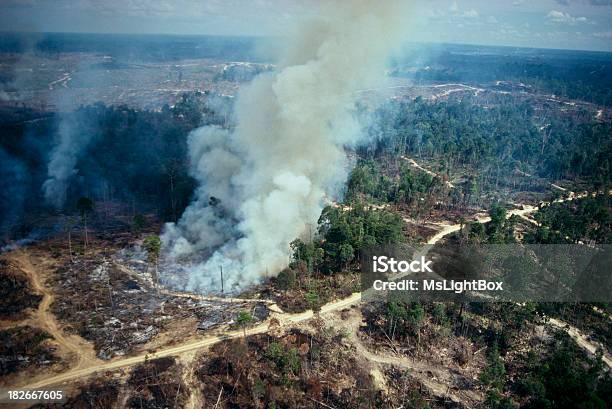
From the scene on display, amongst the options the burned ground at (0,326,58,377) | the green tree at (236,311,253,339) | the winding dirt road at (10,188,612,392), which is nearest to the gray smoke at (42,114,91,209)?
the winding dirt road at (10,188,612,392)

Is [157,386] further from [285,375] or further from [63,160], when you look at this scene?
[63,160]

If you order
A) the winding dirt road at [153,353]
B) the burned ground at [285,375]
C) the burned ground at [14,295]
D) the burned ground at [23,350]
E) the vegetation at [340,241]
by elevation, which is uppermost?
the vegetation at [340,241]

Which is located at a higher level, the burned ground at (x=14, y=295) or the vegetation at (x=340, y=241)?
the vegetation at (x=340, y=241)

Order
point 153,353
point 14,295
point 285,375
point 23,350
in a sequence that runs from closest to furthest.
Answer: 1. point 285,375
2. point 23,350
3. point 153,353
4. point 14,295

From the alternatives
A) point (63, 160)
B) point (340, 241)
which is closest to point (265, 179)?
point (340, 241)

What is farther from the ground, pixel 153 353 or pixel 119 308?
pixel 119 308

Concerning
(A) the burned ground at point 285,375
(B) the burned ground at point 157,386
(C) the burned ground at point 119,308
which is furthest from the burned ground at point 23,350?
(A) the burned ground at point 285,375

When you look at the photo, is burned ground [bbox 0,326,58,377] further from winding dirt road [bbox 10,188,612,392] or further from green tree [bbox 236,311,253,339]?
green tree [bbox 236,311,253,339]

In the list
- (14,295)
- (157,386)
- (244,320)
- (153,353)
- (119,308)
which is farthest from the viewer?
(14,295)

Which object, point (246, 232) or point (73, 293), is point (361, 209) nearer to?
point (246, 232)

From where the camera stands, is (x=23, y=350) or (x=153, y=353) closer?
(x=23, y=350)

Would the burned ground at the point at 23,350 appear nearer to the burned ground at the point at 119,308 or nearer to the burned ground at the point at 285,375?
the burned ground at the point at 119,308
